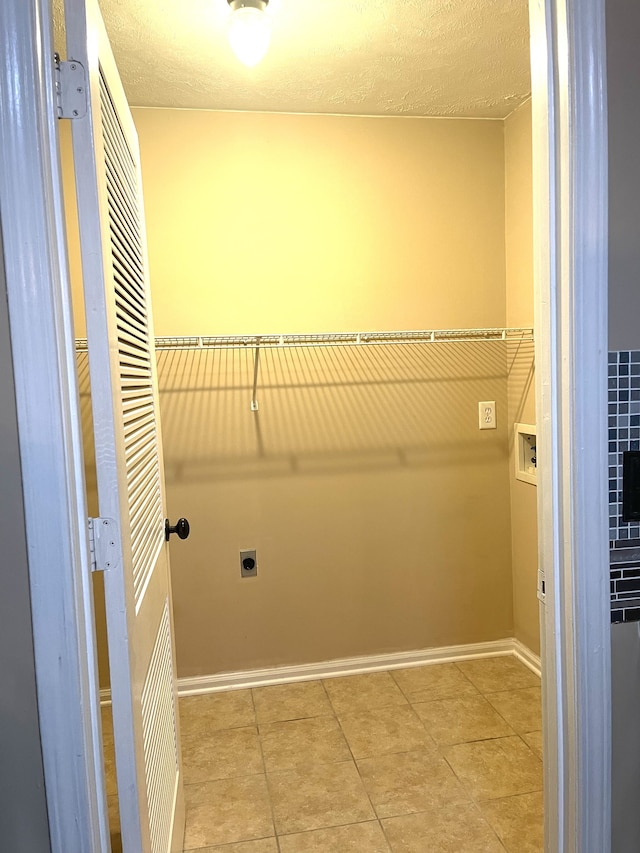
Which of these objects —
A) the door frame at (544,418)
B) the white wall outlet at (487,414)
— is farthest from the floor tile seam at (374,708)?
the door frame at (544,418)

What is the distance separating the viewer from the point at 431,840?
1.82 meters

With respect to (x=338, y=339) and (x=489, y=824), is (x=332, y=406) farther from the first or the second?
(x=489, y=824)

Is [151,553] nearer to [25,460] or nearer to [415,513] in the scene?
[25,460]

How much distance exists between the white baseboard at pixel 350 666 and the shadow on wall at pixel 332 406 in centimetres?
88

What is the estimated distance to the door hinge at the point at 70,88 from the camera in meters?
0.98

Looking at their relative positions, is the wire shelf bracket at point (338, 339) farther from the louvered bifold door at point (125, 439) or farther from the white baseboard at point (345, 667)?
the white baseboard at point (345, 667)

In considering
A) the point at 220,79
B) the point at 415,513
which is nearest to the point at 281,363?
the point at 415,513

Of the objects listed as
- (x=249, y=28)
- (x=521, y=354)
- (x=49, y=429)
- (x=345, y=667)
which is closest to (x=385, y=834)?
(x=345, y=667)

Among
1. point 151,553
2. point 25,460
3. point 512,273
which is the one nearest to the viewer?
point 25,460

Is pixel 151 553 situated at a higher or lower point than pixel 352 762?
higher

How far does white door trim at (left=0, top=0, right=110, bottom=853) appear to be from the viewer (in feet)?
2.97

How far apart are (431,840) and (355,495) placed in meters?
1.32

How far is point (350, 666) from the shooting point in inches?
112

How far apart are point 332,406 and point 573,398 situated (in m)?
1.68
